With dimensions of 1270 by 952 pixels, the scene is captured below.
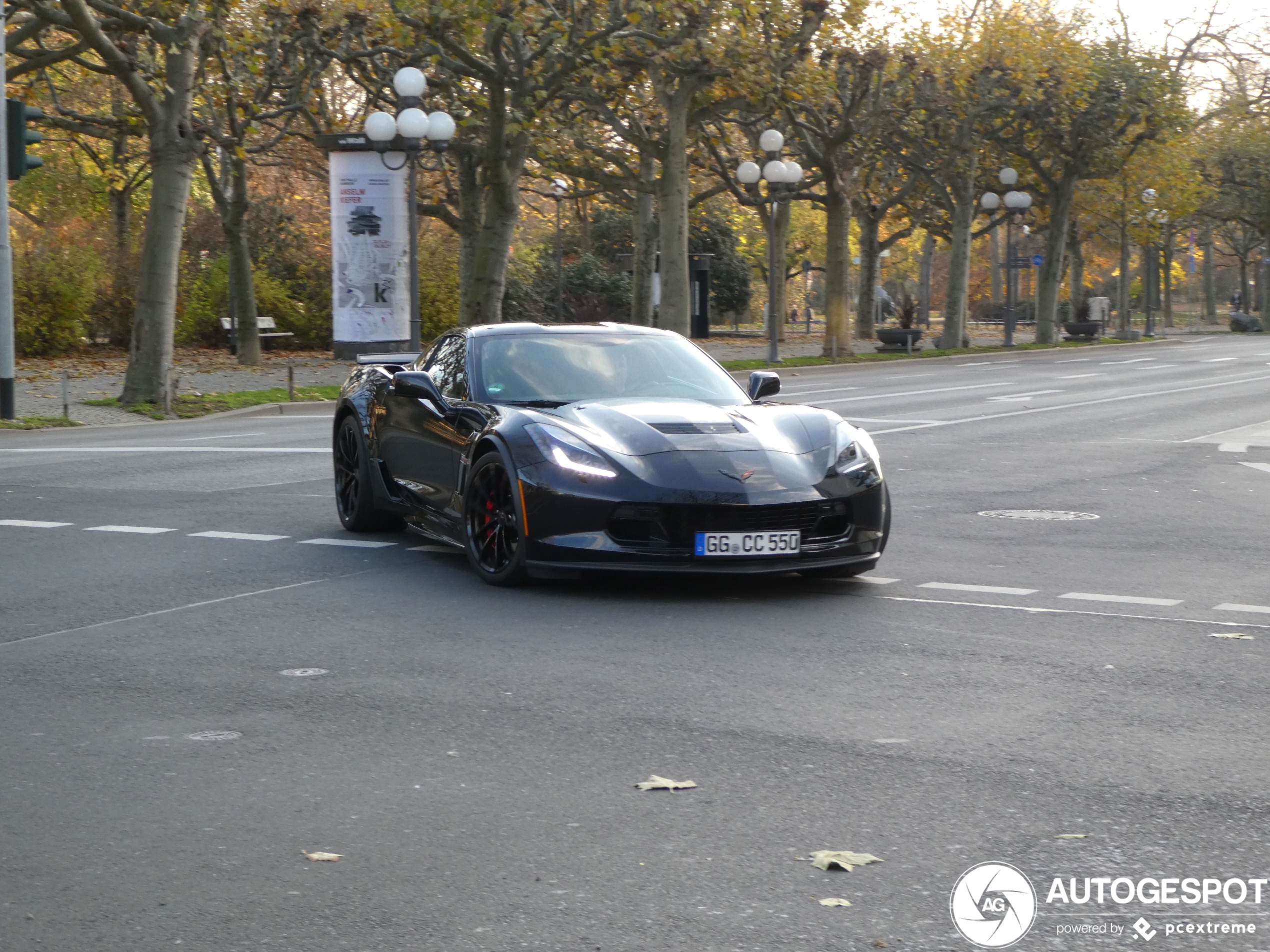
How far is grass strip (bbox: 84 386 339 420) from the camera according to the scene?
23.6 m

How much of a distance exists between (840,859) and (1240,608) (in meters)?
4.51

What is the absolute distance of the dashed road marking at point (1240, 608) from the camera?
802cm

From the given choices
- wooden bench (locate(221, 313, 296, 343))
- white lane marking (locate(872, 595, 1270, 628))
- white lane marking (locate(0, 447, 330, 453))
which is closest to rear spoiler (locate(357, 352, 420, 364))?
white lane marking (locate(872, 595, 1270, 628))

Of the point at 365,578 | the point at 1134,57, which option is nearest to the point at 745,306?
the point at 1134,57

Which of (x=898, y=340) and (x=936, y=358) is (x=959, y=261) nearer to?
(x=898, y=340)

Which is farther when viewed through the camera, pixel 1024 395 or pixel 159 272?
pixel 1024 395

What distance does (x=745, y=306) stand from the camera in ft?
209

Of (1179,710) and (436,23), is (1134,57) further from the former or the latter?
(1179,710)

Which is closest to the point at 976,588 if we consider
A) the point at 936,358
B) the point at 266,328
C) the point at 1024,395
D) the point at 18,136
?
the point at 18,136

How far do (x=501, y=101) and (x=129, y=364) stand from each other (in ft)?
31.8

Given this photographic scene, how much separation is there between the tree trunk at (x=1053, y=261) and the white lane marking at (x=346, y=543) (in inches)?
1748

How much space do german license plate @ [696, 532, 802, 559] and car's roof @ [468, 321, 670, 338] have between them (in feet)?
6.84

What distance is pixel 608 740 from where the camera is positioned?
18.3ft

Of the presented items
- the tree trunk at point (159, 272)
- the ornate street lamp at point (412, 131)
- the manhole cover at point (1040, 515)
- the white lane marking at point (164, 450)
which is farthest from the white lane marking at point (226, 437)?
the manhole cover at point (1040, 515)
